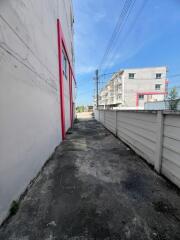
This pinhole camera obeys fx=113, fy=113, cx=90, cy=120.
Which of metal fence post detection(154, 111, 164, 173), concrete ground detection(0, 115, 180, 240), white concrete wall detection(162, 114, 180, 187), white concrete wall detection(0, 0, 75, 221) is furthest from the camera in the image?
metal fence post detection(154, 111, 164, 173)

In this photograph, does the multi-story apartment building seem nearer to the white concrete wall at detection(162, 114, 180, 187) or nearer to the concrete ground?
the white concrete wall at detection(162, 114, 180, 187)

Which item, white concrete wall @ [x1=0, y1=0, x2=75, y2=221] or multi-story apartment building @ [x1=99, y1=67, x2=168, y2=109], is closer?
white concrete wall @ [x1=0, y1=0, x2=75, y2=221]

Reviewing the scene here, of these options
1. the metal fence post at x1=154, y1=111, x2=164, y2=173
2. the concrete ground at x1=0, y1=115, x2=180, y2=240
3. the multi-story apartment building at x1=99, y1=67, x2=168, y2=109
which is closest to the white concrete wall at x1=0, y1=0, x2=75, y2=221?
the concrete ground at x1=0, y1=115, x2=180, y2=240

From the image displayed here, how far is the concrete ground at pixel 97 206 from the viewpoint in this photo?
1.15 meters

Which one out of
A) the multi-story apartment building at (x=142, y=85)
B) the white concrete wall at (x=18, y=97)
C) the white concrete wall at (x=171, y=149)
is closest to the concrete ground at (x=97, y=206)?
the white concrete wall at (x=171, y=149)

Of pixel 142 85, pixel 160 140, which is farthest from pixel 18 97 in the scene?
pixel 142 85

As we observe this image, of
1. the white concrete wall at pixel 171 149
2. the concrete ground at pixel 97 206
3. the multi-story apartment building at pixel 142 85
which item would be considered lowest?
the concrete ground at pixel 97 206

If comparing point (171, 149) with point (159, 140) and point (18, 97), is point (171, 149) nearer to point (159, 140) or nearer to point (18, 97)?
point (159, 140)

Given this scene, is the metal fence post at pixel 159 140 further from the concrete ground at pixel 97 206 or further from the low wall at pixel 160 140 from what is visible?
the concrete ground at pixel 97 206

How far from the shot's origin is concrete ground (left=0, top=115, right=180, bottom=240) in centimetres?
115

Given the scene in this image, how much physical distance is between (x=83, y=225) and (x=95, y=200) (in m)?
0.38

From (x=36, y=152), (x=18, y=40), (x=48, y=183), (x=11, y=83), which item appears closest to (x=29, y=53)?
(x=18, y=40)

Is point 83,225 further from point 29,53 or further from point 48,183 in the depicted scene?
point 29,53

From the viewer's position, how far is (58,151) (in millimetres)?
3574
